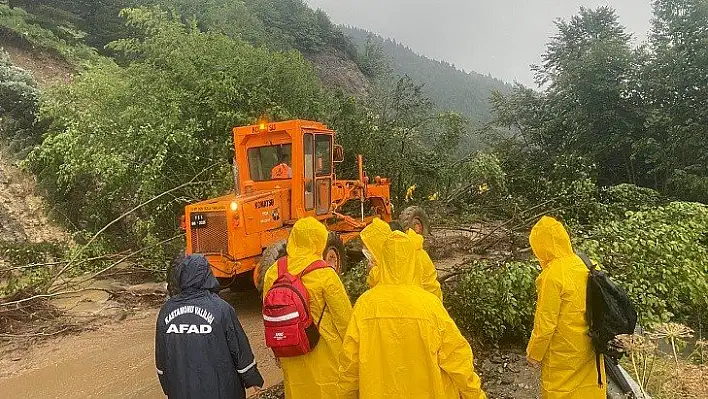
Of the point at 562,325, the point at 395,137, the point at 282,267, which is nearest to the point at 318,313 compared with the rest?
the point at 282,267

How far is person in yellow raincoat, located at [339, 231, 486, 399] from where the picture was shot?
244 cm

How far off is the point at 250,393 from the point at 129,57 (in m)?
21.4

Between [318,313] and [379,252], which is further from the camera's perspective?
[318,313]

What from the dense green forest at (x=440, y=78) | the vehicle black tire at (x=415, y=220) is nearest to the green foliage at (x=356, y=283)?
the vehicle black tire at (x=415, y=220)

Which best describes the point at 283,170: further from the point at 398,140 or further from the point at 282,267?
the point at 398,140

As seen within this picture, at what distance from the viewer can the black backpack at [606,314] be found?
10.0 ft

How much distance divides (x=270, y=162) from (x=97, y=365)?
11.7 feet

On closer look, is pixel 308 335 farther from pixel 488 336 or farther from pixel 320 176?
pixel 320 176

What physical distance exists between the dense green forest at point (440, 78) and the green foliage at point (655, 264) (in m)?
58.6

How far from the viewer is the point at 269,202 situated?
7559 mm

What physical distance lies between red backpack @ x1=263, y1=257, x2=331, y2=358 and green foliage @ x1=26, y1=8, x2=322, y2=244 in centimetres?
777

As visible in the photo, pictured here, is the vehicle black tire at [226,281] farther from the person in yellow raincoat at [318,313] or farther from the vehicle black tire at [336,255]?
the person in yellow raincoat at [318,313]

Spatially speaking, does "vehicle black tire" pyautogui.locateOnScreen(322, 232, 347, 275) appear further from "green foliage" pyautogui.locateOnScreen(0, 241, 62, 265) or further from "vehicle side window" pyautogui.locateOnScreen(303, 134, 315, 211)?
"green foliage" pyautogui.locateOnScreen(0, 241, 62, 265)

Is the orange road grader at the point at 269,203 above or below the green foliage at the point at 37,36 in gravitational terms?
below
